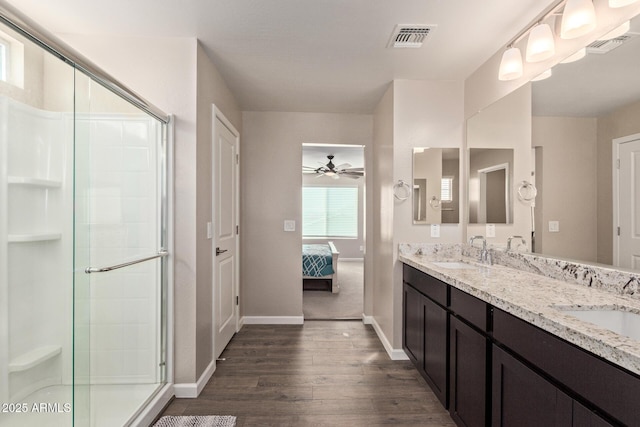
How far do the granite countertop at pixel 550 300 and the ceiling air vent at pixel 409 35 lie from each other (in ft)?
5.20

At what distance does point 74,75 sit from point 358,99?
98.4 inches

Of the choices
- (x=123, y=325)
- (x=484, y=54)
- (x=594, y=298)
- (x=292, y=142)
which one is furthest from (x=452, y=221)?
(x=123, y=325)

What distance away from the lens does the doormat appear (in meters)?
1.97

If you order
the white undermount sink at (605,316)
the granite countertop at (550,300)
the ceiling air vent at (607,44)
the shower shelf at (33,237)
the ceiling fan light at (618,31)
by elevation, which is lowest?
the white undermount sink at (605,316)

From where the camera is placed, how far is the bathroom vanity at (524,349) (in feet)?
3.07

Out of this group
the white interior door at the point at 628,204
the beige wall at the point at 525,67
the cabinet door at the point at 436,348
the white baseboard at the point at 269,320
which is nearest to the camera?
the white interior door at the point at 628,204

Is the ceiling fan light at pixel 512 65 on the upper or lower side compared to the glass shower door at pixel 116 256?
upper

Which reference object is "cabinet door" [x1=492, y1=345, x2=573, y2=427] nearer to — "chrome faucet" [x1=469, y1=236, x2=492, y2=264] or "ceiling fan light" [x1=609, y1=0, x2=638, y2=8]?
"chrome faucet" [x1=469, y1=236, x2=492, y2=264]

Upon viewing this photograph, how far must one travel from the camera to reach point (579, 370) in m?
1.01

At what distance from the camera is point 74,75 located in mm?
1610

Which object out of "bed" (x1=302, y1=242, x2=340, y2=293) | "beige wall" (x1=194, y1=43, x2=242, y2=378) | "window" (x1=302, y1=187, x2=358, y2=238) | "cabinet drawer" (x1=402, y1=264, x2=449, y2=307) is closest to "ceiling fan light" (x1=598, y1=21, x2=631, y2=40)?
"cabinet drawer" (x1=402, y1=264, x2=449, y2=307)

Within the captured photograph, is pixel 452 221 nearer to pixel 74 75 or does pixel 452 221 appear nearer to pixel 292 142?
pixel 292 142

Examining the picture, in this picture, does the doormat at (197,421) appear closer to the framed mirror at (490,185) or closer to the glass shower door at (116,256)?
the glass shower door at (116,256)

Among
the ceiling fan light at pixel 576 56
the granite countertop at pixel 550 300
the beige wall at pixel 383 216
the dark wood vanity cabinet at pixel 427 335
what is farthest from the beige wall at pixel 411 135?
the ceiling fan light at pixel 576 56
